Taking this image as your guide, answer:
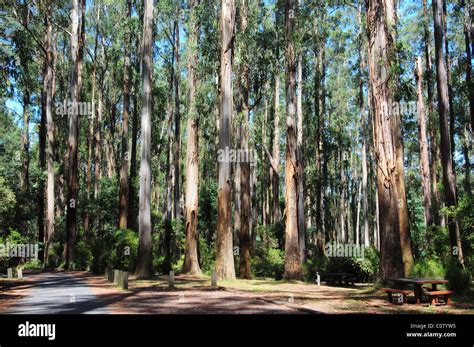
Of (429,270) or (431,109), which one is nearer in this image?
(429,270)

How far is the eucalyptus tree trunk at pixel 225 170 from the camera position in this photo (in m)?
19.5

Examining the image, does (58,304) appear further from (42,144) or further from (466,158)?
(466,158)

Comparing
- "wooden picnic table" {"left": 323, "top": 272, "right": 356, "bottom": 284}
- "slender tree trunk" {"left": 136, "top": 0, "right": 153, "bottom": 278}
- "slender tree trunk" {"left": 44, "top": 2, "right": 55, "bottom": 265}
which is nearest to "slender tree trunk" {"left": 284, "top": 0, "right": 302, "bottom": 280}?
"wooden picnic table" {"left": 323, "top": 272, "right": 356, "bottom": 284}

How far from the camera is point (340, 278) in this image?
2162 cm

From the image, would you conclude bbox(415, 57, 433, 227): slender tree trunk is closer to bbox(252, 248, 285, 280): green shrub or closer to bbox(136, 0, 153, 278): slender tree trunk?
bbox(252, 248, 285, 280): green shrub

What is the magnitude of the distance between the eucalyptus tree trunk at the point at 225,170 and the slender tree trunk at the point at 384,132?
7041mm

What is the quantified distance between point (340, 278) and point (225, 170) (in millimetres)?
7638

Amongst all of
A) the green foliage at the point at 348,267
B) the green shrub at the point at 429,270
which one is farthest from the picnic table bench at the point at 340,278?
the green shrub at the point at 429,270

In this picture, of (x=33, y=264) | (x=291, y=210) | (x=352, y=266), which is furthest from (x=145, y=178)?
(x=33, y=264)

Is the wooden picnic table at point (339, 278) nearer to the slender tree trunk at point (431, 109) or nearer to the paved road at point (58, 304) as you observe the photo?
the paved road at point (58, 304)

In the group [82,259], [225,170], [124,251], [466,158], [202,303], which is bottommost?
[82,259]

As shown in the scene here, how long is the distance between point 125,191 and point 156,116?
20169mm
